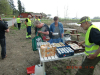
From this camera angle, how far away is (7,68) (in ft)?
9.05

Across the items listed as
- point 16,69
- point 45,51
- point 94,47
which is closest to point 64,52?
point 45,51

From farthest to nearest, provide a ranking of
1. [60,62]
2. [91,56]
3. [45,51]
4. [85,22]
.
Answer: [60,62] → [45,51] → [85,22] → [91,56]

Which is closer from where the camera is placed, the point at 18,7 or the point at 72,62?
the point at 72,62

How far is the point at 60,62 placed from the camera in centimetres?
314

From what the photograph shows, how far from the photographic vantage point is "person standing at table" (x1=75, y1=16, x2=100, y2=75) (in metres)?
1.30

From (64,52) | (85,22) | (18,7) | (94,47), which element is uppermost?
(18,7)

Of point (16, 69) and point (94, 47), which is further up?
point (94, 47)

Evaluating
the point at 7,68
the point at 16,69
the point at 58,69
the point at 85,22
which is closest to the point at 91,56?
the point at 85,22

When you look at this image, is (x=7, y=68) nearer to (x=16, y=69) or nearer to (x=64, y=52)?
(x=16, y=69)

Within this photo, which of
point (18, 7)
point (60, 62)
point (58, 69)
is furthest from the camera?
point (18, 7)

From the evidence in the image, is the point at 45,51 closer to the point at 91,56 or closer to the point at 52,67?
the point at 91,56

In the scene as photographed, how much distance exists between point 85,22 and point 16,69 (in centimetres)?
286

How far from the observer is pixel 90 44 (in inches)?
58.1

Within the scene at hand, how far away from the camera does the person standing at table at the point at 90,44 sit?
130cm
